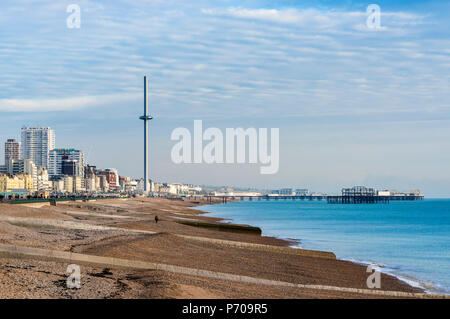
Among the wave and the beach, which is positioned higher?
the beach

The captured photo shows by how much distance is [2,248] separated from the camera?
22516 mm

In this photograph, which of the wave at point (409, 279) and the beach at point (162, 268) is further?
the wave at point (409, 279)

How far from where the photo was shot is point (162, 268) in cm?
2194

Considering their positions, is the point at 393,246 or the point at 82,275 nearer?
the point at 82,275

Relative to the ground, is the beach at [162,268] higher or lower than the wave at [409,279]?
higher

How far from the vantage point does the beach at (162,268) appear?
17125 millimetres

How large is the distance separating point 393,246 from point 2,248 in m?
40.3

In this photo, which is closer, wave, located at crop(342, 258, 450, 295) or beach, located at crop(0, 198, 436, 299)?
beach, located at crop(0, 198, 436, 299)

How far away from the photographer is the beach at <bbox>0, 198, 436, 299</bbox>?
17.1 metres
